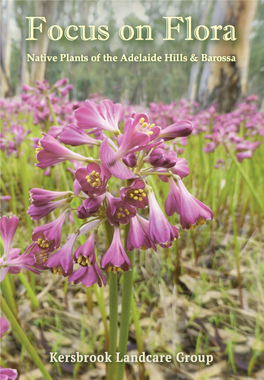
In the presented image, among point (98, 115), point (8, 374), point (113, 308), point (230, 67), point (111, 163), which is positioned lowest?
point (8, 374)

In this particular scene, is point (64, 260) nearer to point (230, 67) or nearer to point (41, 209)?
point (41, 209)

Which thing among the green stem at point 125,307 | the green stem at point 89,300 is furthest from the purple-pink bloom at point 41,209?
the green stem at point 89,300

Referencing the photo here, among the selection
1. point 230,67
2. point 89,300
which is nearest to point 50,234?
point 89,300

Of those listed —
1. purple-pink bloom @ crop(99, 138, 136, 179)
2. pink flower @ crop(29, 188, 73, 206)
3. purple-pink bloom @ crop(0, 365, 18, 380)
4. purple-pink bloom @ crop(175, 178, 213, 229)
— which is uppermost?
purple-pink bloom @ crop(99, 138, 136, 179)

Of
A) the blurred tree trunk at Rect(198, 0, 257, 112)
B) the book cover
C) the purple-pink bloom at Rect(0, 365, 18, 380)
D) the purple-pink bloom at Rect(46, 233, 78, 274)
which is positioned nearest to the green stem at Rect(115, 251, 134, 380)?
the book cover

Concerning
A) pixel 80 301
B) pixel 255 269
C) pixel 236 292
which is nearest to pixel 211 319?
pixel 236 292

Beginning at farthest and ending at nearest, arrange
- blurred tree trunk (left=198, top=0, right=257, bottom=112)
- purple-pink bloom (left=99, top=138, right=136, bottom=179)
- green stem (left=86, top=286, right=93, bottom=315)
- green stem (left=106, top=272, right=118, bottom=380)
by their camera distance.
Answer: blurred tree trunk (left=198, top=0, right=257, bottom=112) → green stem (left=86, top=286, right=93, bottom=315) → green stem (left=106, top=272, right=118, bottom=380) → purple-pink bloom (left=99, top=138, right=136, bottom=179)

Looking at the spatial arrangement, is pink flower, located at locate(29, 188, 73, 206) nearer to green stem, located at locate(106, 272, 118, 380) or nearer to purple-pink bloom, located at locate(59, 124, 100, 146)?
purple-pink bloom, located at locate(59, 124, 100, 146)
